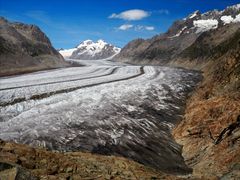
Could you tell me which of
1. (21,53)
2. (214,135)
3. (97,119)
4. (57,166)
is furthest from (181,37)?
(57,166)

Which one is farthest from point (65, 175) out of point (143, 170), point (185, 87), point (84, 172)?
point (185, 87)

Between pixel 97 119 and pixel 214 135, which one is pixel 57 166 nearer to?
pixel 214 135

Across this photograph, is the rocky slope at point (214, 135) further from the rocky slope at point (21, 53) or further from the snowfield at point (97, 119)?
the rocky slope at point (21, 53)

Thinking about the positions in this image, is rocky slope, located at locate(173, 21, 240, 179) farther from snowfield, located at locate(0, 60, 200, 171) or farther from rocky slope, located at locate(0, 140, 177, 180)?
→ rocky slope, located at locate(0, 140, 177, 180)

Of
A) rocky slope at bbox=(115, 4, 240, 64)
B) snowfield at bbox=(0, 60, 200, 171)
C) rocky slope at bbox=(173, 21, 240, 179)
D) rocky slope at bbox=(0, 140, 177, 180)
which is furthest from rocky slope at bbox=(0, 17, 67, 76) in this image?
rocky slope at bbox=(115, 4, 240, 64)

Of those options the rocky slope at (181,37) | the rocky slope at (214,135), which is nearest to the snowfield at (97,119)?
the rocky slope at (214,135)
